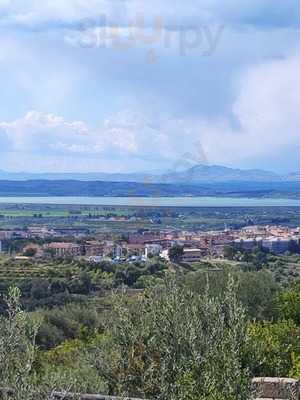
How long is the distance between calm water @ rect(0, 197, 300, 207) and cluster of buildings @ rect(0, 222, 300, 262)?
2752cm

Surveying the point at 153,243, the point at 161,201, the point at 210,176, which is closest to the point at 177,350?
the point at 153,243

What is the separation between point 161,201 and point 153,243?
43.6m

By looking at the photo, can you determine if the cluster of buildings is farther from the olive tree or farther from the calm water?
the olive tree

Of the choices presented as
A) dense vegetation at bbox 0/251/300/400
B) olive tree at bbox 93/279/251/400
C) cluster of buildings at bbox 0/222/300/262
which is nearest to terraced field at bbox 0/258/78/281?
cluster of buildings at bbox 0/222/300/262

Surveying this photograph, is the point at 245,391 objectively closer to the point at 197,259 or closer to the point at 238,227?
the point at 197,259

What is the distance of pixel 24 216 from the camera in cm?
9438

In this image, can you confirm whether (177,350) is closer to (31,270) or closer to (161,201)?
(31,270)

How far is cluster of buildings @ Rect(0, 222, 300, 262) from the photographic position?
5456 centimetres

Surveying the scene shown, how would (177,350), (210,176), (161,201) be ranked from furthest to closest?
(161,201), (210,176), (177,350)

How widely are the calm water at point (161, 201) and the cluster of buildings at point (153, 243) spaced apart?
1084 inches

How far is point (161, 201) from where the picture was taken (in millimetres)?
102812

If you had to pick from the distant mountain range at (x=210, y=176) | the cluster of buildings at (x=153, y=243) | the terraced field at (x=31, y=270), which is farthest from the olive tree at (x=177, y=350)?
the distant mountain range at (x=210, y=176)

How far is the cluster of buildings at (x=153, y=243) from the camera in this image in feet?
179

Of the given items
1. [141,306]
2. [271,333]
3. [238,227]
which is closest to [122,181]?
[238,227]
